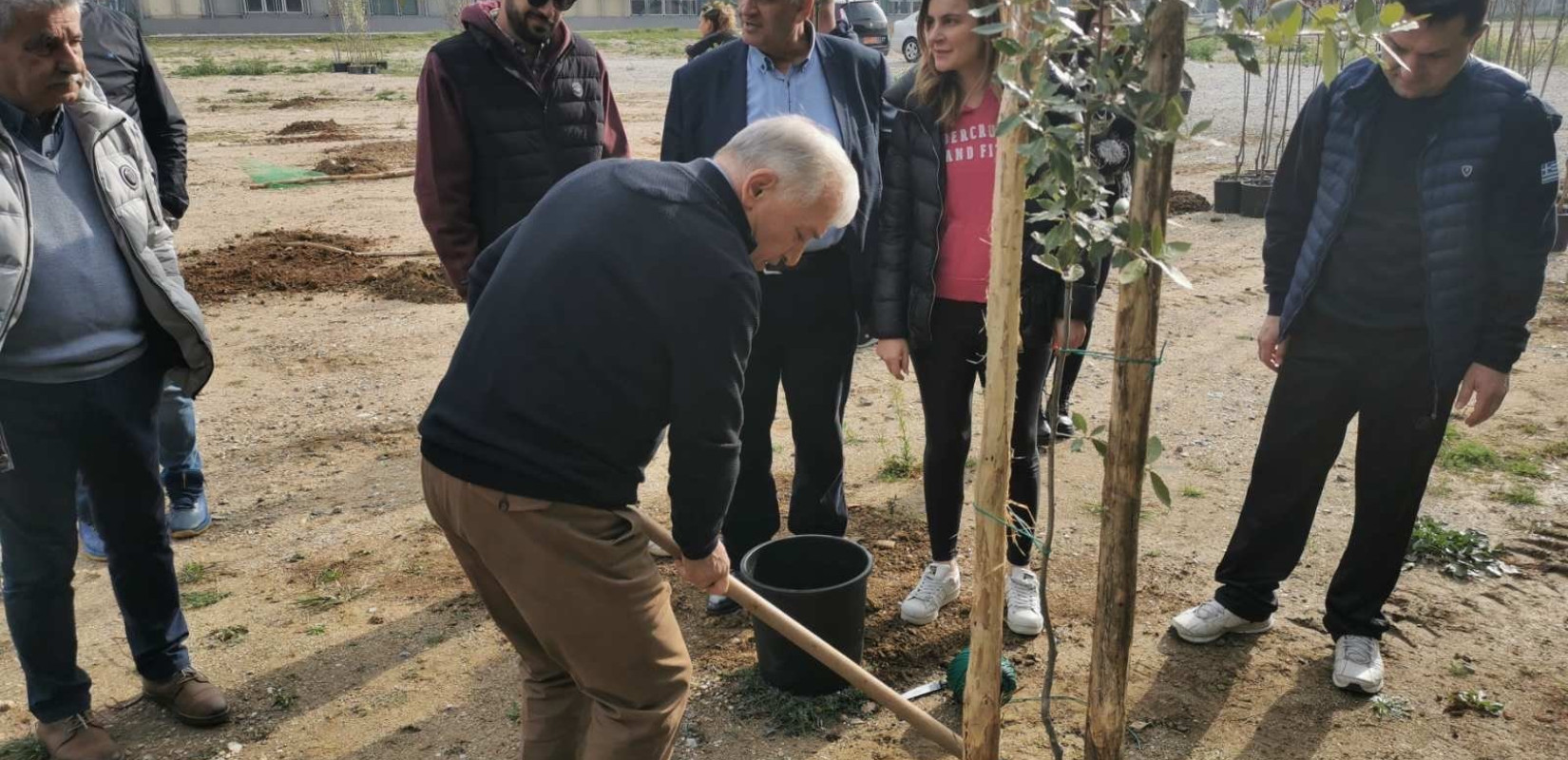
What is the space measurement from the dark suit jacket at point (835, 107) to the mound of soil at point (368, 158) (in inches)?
379

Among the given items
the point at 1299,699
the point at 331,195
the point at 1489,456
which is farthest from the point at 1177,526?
the point at 331,195

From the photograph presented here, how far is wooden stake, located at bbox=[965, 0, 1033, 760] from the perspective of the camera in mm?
2096

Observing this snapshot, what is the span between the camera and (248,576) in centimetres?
409

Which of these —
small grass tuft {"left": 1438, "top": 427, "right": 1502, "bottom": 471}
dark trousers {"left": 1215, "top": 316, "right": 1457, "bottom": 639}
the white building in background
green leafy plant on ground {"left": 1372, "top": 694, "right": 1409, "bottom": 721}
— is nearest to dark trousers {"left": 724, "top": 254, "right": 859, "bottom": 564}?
dark trousers {"left": 1215, "top": 316, "right": 1457, "bottom": 639}

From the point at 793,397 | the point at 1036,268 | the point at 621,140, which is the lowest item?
the point at 793,397

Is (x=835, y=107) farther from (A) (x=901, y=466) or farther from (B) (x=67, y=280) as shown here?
(B) (x=67, y=280)

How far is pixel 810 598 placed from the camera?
9.95 ft

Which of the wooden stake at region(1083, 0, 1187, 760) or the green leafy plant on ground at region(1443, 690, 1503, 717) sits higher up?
the wooden stake at region(1083, 0, 1187, 760)

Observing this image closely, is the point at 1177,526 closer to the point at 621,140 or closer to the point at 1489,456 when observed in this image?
the point at 1489,456

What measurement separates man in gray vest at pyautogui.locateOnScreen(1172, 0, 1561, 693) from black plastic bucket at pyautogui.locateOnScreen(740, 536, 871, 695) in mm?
1107

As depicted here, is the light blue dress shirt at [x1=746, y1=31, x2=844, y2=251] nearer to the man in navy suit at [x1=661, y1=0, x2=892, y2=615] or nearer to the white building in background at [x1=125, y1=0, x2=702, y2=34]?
the man in navy suit at [x1=661, y1=0, x2=892, y2=615]

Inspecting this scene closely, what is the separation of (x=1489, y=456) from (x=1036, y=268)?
2828 mm

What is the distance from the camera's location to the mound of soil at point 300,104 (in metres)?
18.7

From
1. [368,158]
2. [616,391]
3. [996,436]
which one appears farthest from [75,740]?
[368,158]
